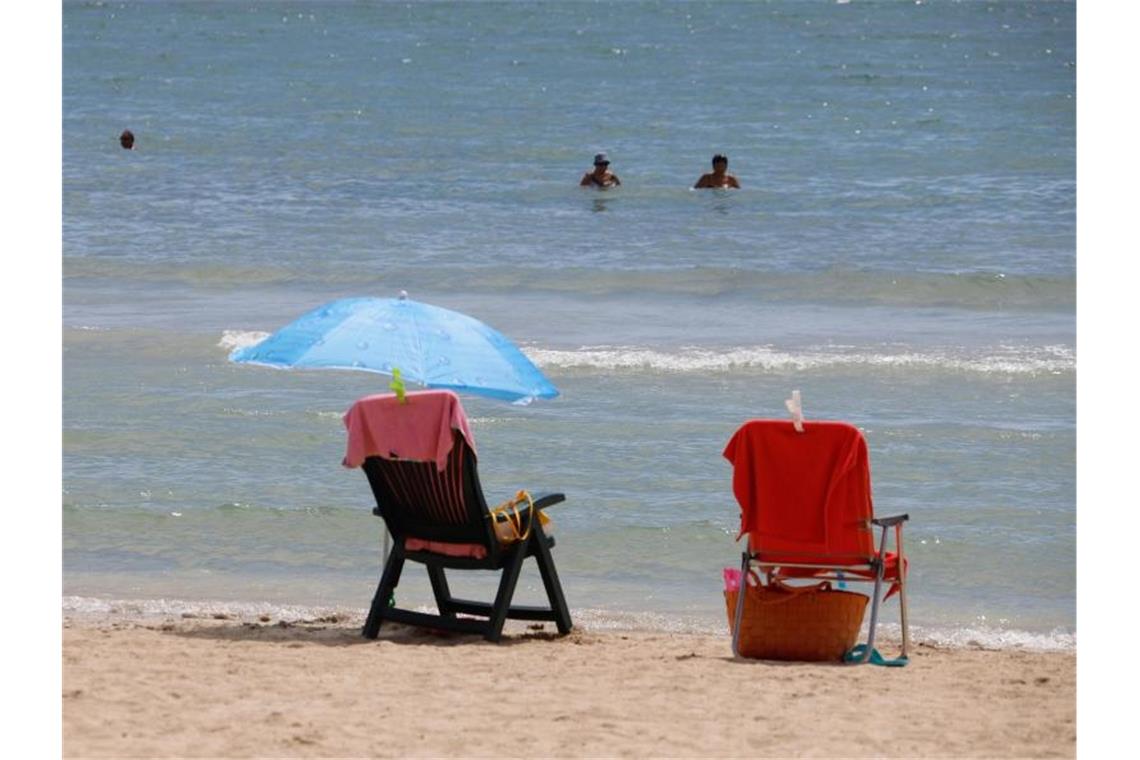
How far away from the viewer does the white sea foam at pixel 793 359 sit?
11.8 m

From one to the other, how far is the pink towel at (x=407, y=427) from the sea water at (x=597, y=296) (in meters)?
1.29

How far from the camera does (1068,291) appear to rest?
1563cm

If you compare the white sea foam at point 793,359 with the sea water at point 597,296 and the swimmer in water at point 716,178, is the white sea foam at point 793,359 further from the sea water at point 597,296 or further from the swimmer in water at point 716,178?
the swimmer in water at point 716,178

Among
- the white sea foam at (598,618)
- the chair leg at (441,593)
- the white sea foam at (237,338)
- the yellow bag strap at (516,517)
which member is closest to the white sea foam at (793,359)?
the white sea foam at (237,338)

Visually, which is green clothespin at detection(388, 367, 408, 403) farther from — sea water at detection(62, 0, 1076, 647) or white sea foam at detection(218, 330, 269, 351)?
white sea foam at detection(218, 330, 269, 351)

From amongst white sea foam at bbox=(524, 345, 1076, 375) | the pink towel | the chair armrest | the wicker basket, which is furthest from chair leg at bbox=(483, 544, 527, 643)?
white sea foam at bbox=(524, 345, 1076, 375)

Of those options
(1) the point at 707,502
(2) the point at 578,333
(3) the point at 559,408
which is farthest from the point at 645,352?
(1) the point at 707,502

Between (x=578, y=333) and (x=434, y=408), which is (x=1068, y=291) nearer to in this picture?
(x=578, y=333)

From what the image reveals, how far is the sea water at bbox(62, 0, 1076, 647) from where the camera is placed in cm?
779

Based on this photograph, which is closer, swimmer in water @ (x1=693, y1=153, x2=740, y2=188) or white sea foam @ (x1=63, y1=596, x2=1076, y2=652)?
white sea foam @ (x1=63, y1=596, x2=1076, y2=652)

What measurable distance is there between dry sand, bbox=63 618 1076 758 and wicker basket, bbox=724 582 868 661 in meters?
0.19
